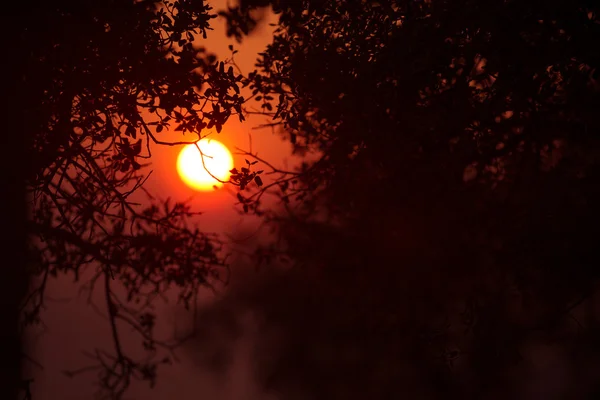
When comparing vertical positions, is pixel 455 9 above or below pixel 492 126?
above

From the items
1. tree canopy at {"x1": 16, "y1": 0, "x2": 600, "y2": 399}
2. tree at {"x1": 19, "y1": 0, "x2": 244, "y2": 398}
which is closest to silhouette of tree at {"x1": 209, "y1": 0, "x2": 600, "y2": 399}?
tree canopy at {"x1": 16, "y1": 0, "x2": 600, "y2": 399}

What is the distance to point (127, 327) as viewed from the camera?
381 inches

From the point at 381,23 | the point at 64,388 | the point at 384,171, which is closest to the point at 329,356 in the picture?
the point at 64,388

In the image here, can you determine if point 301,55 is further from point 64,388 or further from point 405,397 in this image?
point 405,397

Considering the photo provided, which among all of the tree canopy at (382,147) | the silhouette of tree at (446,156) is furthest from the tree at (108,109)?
the silhouette of tree at (446,156)

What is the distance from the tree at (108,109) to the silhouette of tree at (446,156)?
1156 mm

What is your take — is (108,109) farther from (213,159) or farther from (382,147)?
(382,147)

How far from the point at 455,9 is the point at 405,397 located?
10673 millimetres

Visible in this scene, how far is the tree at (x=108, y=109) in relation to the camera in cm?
746

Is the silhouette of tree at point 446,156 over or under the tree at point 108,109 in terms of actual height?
under

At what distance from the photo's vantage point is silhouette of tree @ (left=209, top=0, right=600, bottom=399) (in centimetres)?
788

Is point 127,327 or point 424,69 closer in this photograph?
point 424,69

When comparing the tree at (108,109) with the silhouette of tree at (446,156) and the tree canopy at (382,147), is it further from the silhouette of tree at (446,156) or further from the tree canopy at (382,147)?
the silhouette of tree at (446,156)

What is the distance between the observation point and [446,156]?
27.0 ft
